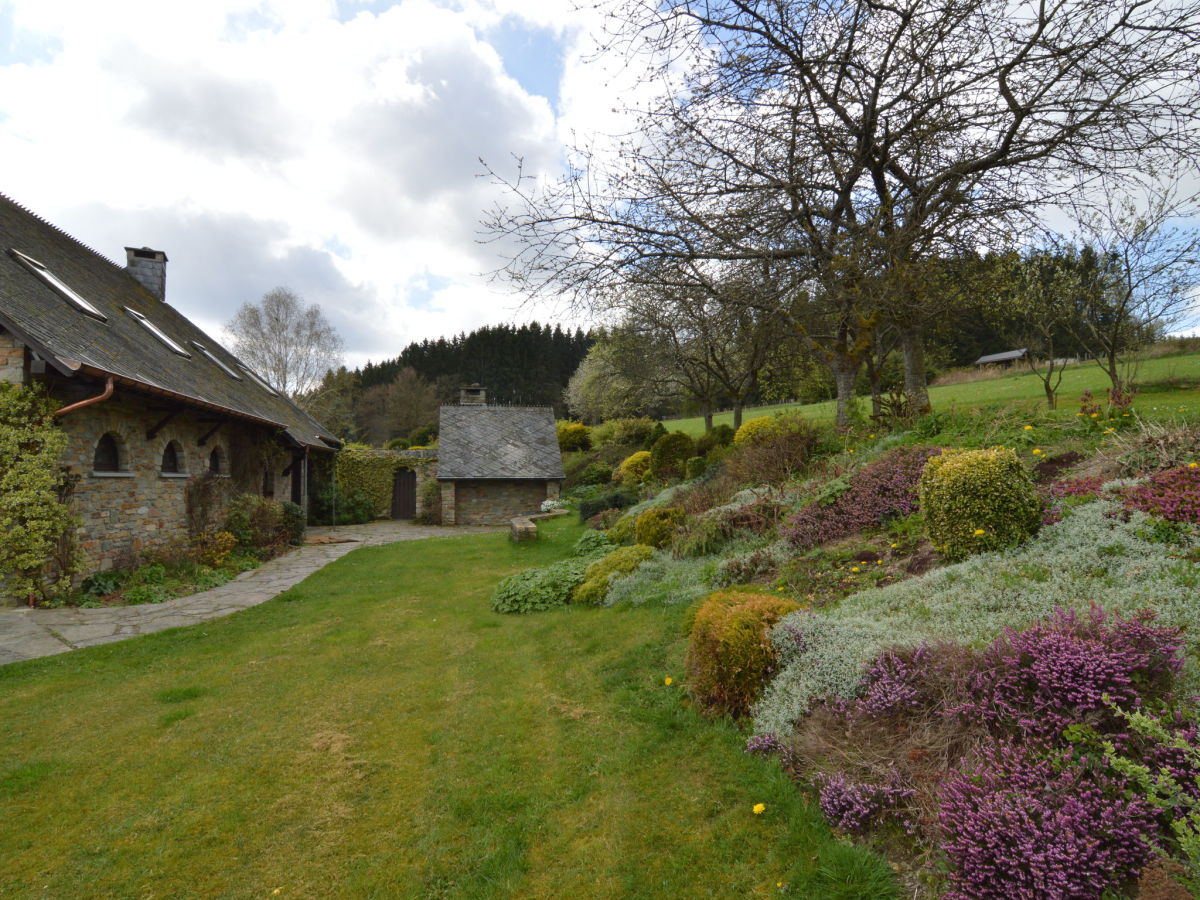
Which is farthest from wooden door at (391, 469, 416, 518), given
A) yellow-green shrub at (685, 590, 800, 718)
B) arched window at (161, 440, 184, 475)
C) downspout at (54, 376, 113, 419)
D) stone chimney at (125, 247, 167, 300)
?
yellow-green shrub at (685, 590, 800, 718)

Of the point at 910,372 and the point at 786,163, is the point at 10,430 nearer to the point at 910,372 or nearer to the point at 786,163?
the point at 786,163

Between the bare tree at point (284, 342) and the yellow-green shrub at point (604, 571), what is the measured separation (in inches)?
1154

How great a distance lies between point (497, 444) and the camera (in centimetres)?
2248

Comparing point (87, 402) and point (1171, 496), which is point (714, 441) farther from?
point (87, 402)

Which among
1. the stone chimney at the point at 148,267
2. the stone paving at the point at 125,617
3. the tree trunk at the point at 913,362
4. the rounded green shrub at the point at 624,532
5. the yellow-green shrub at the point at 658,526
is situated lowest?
the stone paving at the point at 125,617

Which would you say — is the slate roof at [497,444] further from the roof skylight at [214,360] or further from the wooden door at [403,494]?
the roof skylight at [214,360]

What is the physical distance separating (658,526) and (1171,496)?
225 inches

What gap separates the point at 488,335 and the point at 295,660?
51752 millimetres

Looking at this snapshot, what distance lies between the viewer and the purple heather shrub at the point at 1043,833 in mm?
1911

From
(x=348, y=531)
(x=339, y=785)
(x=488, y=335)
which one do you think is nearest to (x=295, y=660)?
(x=339, y=785)

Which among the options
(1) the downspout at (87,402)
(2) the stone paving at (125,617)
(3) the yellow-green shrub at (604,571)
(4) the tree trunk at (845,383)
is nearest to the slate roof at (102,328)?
(1) the downspout at (87,402)

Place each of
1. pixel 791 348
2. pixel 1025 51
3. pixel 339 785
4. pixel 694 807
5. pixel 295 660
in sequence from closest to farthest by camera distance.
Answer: pixel 694 807
pixel 339 785
pixel 295 660
pixel 1025 51
pixel 791 348

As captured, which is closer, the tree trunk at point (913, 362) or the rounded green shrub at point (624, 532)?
the rounded green shrub at point (624, 532)

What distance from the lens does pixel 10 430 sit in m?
6.99
